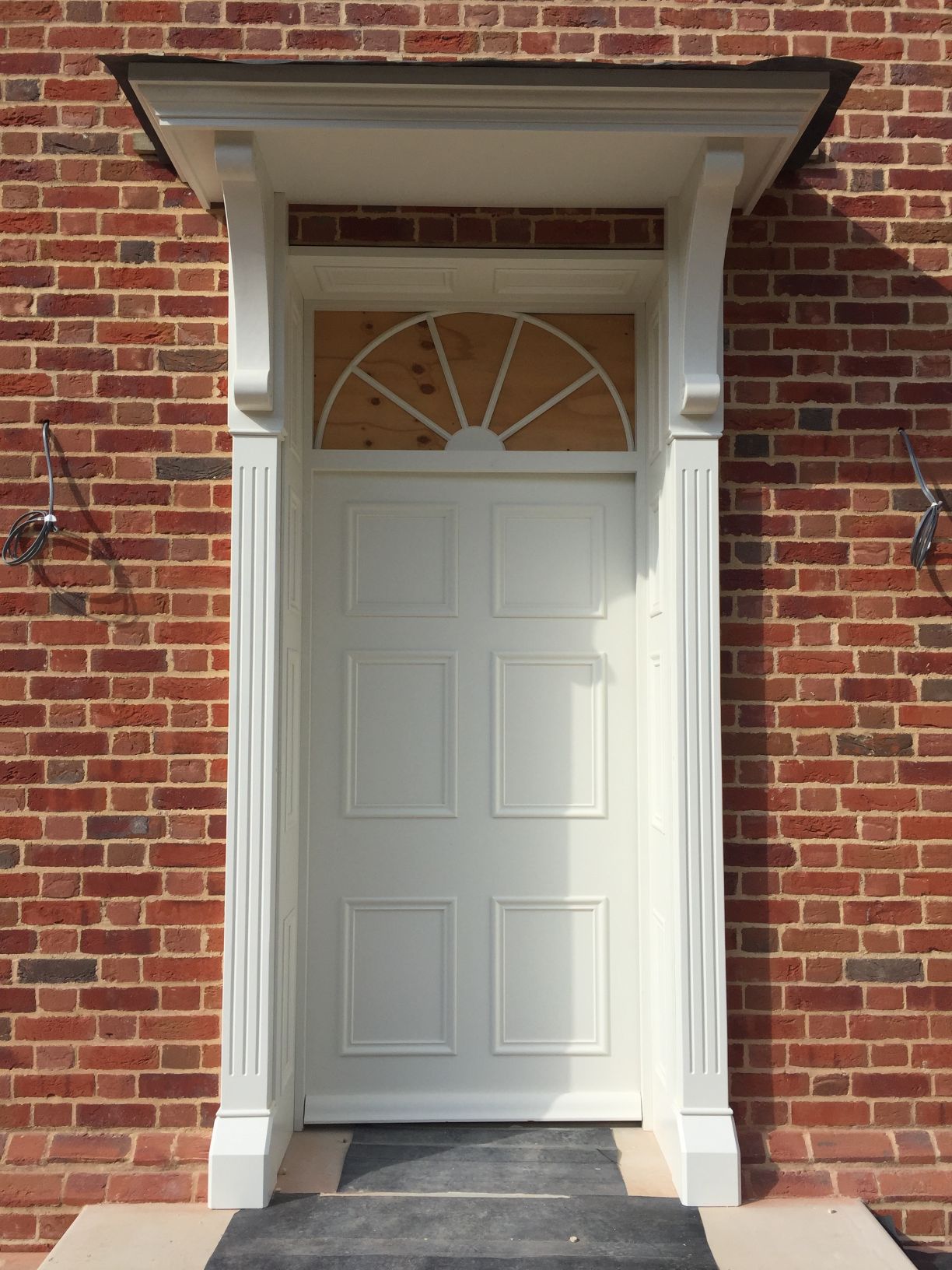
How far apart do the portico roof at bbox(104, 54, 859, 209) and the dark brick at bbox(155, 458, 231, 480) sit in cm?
83

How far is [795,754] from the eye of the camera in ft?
10.8

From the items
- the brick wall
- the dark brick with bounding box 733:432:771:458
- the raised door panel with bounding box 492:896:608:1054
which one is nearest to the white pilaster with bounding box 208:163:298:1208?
the brick wall

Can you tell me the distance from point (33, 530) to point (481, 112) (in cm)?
181

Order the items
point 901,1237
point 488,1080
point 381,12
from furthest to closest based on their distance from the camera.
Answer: point 488,1080, point 381,12, point 901,1237

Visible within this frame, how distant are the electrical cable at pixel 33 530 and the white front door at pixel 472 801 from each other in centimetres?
87

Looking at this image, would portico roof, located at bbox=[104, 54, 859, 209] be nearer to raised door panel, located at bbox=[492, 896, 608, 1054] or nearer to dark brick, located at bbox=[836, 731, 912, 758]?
dark brick, located at bbox=[836, 731, 912, 758]

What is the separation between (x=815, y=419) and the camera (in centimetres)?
335

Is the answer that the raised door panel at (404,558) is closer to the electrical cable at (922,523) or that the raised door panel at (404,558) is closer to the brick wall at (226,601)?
the brick wall at (226,601)

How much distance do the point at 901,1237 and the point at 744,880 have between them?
1122mm

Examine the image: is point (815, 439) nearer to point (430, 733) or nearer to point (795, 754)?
point (795, 754)

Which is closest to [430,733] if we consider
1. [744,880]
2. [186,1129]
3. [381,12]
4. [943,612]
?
[744,880]

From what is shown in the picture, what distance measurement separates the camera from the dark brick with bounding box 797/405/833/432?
132 inches

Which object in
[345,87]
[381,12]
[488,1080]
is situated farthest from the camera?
Result: [488,1080]

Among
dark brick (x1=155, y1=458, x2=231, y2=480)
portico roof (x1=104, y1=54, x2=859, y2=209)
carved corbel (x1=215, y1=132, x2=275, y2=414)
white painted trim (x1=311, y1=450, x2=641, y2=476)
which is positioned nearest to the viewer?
portico roof (x1=104, y1=54, x2=859, y2=209)
